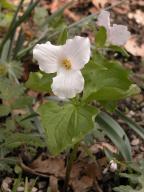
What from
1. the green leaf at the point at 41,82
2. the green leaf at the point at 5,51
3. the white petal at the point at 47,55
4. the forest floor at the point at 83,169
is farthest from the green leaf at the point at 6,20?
the white petal at the point at 47,55

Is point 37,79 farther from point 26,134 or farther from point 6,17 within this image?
point 6,17

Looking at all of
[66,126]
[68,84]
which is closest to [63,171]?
[66,126]

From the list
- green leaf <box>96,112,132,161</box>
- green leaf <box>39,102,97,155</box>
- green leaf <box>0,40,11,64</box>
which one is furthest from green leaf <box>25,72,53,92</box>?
green leaf <box>0,40,11,64</box>

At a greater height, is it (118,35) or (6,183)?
(118,35)

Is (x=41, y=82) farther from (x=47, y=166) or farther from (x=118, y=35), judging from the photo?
(x=47, y=166)

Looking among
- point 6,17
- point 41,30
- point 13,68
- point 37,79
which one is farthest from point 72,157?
point 6,17

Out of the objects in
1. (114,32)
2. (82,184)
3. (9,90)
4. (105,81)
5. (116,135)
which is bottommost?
(82,184)

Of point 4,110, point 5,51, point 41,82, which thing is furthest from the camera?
point 5,51

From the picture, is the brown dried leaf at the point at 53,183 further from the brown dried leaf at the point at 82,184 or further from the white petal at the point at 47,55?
the white petal at the point at 47,55
